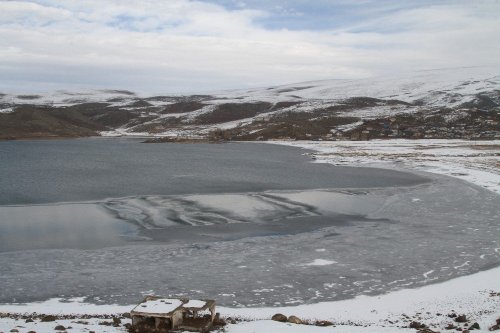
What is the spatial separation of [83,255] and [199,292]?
5340mm

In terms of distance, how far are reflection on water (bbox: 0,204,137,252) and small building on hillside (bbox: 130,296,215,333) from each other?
25.7ft

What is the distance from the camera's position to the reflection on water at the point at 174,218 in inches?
756

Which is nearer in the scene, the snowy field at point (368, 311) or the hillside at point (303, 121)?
the snowy field at point (368, 311)

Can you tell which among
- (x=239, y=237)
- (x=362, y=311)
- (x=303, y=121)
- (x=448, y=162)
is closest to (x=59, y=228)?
(x=239, y=237)

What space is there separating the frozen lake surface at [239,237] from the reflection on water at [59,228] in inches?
2.4

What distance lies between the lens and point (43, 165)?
4766 centimetres

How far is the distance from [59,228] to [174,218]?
4.82 meters

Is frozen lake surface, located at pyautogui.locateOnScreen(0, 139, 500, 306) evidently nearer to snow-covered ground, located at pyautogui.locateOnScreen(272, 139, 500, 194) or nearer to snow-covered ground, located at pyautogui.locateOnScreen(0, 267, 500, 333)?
snow-covered ground, located at pyautogui.locateOnScreen(0, 267, 500, 333)

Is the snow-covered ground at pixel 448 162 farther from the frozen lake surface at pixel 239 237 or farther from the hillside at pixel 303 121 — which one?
the hillside at pixel 303 121

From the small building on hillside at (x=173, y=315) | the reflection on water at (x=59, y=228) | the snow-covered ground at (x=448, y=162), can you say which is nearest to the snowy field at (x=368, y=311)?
the small building on hillside at (x=173, y=315)

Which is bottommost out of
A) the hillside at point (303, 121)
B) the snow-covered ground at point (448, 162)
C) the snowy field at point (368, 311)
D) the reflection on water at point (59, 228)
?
the snowy field at point (368, 311)

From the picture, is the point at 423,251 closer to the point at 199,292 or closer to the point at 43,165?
the point at 199,292

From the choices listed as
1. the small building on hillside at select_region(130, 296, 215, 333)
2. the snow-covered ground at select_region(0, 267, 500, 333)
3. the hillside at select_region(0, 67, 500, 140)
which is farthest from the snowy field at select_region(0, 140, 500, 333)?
the hillside at select_region(0, 67, 500, 140)

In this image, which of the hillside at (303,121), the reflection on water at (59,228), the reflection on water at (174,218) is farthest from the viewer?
the hillside at (303,121)
